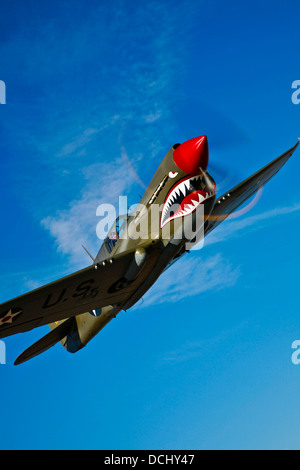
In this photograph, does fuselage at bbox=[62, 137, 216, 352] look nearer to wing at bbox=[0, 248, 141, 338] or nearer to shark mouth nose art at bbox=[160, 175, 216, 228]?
shark mouth nose art at bbox=[160, 175, 216, 228]

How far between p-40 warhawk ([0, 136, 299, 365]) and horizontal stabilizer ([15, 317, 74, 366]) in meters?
4.05

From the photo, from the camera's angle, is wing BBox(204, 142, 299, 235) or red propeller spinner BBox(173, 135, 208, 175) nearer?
red propeller spinner BBox(173, 135, 208, 175)

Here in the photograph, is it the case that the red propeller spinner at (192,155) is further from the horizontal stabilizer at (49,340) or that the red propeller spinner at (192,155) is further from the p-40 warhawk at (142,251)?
the horizontal stabilizer at (49,340)

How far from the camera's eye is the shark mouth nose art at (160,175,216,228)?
1380 cm

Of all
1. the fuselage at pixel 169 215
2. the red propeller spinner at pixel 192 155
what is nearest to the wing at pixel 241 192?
the fuselage at pixel 169 215

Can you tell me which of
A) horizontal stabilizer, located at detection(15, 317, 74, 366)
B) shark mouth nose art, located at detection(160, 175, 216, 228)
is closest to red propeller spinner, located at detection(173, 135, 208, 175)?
shark mouth nose art, located at detection(160, 175, 216, 228)

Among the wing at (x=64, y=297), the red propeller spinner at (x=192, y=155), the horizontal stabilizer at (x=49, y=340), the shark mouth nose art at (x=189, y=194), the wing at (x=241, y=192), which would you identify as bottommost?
the wing at (x=64, y=297)

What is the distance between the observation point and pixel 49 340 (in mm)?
19688

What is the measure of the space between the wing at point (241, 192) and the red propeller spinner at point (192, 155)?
339cm

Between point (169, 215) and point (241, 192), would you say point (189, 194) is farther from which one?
point (241, 192)

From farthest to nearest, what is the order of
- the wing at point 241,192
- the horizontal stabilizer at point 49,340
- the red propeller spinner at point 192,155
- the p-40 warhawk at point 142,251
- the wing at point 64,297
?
the horizontal stabilizer at point 49,340, the wing at point 241,192, the p-40 warhawk at point 142,251, the wing at point 64,297, the red propeller spinner at point 192,155

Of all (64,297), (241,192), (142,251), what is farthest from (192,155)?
(64,297)

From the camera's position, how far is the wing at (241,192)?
17.0m
